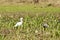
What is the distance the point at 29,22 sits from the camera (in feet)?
42.0

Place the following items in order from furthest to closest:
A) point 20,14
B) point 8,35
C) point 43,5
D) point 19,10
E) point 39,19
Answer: point 43,5
point 19,10
point 20,14
point 39,19
point 8,35

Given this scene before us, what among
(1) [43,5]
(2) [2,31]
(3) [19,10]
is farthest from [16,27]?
(1) [43,5]

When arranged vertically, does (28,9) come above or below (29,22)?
below

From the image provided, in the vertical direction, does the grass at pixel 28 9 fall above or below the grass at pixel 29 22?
below

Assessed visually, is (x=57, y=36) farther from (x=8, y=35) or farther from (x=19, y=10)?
(x=19, y=10)

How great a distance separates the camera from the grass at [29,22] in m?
11.1

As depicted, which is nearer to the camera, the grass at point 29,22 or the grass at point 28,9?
the grass at point 29,22

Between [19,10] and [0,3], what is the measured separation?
85.5 inches

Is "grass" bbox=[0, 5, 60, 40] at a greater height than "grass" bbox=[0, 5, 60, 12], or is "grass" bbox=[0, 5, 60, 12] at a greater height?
"grass" bbox=[0, 5, 60, 40]

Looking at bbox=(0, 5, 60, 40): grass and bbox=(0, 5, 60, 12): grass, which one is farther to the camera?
bbox=(0, 5, 60, 12): grass

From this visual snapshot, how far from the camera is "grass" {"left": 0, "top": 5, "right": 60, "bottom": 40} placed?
11078 mm

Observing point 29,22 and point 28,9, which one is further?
point 28,9

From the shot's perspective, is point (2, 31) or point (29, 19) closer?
point (2, 31)

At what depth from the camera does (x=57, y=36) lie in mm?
11234
